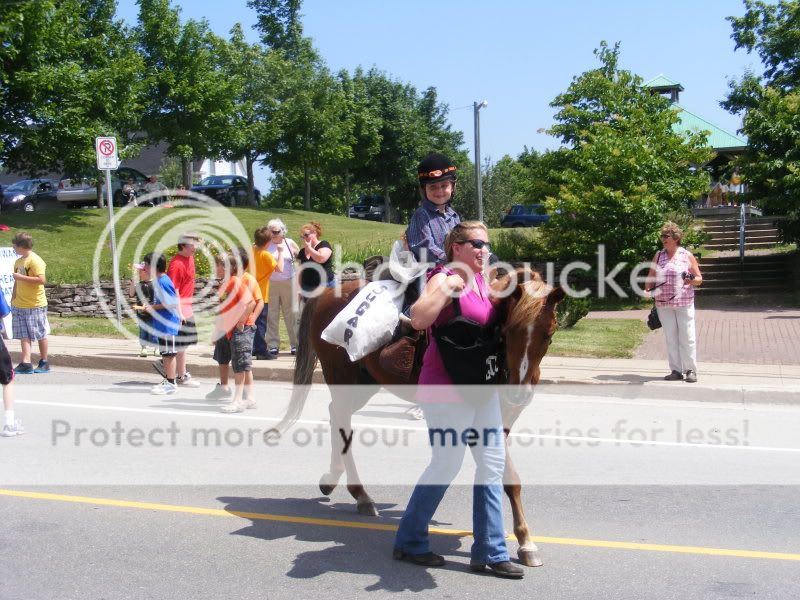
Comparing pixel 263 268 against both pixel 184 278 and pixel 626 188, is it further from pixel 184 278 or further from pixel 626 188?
pixel 626 188

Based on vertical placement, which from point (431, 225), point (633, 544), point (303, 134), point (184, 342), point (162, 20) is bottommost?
point (633, 544)

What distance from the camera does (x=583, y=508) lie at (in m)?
6.00

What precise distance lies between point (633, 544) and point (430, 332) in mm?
1886

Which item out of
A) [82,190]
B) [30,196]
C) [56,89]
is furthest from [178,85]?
[56,89]

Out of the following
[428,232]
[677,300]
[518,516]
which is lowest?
[518,516]

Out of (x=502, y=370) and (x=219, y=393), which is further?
(x=219, y=393)

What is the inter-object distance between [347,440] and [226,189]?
3567 centimetres

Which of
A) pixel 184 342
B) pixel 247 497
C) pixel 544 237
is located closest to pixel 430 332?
pixel 247 497

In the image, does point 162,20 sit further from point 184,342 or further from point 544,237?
point 184,342

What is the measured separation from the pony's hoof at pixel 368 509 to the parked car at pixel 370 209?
152 ft

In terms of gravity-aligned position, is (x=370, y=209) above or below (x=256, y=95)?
below

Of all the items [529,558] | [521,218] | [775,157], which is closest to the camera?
[529,558]

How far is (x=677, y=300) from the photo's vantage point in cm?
1064

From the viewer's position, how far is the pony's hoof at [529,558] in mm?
4898
